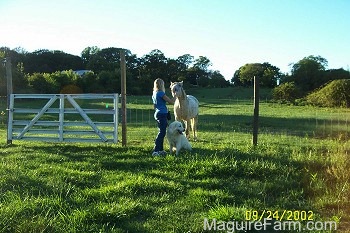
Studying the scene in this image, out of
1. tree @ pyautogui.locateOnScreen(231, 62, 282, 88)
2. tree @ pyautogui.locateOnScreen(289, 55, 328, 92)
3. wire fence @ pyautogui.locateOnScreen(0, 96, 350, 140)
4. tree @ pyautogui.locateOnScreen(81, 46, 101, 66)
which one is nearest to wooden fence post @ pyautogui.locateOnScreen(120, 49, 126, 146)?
wire fence @ pyautogui.locateOnScreen(0, 96, 350, 140)

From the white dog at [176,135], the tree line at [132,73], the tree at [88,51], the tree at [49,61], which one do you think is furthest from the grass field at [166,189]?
the tree at [88,51]

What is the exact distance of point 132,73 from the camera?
247 feet

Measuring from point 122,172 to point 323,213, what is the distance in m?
4.18

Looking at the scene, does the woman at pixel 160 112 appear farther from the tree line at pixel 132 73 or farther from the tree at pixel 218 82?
the tree at pixel 218 82

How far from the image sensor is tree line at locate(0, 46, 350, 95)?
52688mm

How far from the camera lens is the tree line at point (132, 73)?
5269 cm

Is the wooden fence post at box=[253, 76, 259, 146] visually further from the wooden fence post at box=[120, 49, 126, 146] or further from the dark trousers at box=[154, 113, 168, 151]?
the wooden fence post at box=[120, 49, 126, 146]

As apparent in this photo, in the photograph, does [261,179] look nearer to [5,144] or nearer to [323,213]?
[323,213]

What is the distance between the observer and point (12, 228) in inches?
196

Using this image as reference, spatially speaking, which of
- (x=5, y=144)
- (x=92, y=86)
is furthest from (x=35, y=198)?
(x=92, y=86)

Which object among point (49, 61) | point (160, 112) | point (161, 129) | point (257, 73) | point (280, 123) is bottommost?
point (280, 123)

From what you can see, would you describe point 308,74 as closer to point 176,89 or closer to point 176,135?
point 176,89

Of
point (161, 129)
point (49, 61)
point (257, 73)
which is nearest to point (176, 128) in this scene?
point (161, 129)

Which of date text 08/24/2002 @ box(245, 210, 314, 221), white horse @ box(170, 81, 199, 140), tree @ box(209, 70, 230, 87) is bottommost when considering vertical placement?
date text 08/24/2002 @ box(245, 210, 314, 221)
